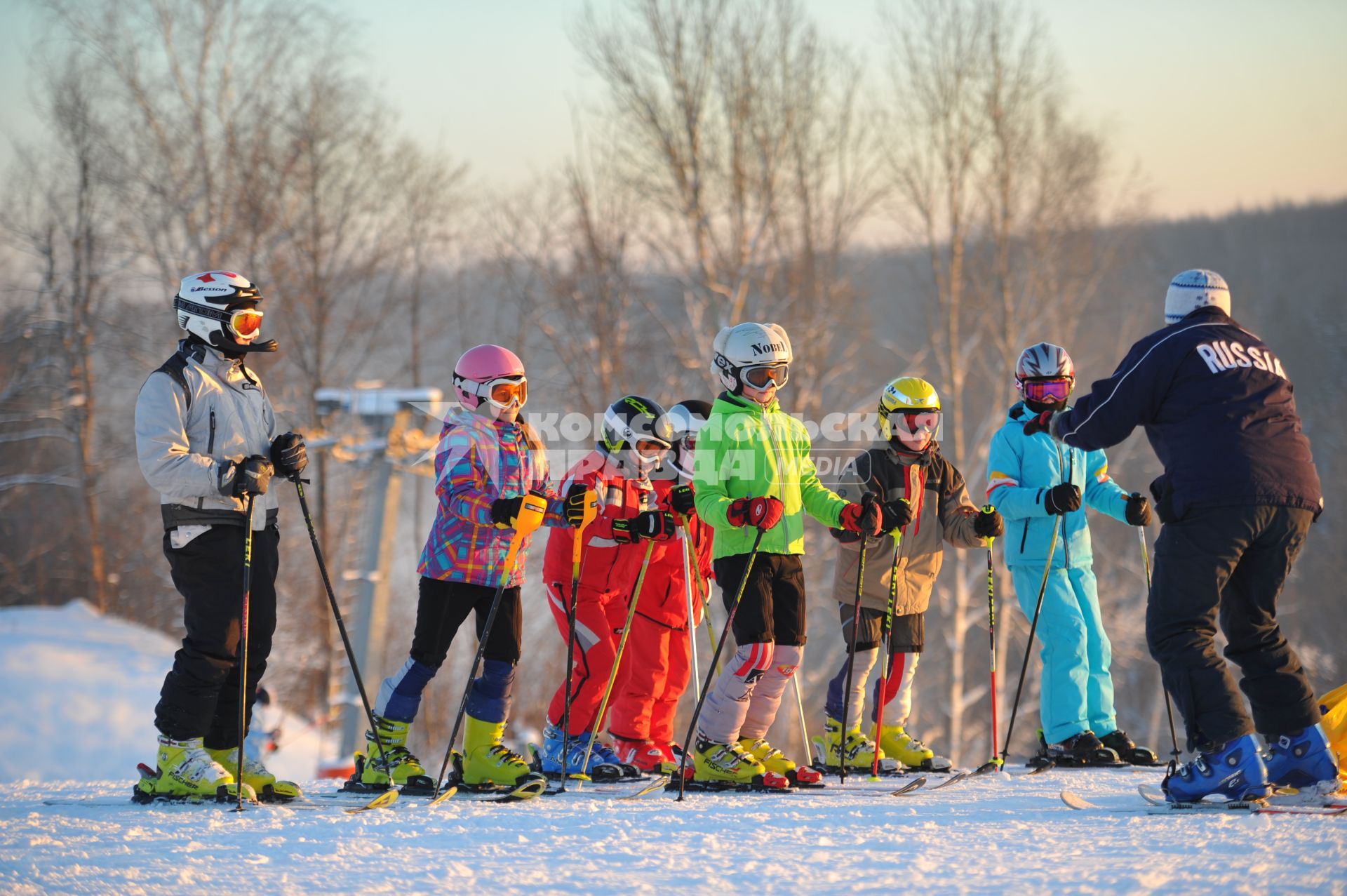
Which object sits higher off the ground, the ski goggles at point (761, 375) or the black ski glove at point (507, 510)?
the ski goggles at point (761, 375)

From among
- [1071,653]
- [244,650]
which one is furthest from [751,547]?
[244,650]

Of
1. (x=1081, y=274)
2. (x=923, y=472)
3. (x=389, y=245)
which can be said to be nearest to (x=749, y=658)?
(x=923, y=472)

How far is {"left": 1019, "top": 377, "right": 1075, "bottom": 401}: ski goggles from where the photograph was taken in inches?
241

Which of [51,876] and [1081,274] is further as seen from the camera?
[1081,274]

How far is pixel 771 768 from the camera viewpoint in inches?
206

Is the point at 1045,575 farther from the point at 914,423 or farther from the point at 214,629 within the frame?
the point at 214,629

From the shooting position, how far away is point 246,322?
495cm

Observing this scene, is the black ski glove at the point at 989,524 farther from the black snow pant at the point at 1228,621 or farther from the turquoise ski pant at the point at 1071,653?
the black snow pant at the point at 1228,621

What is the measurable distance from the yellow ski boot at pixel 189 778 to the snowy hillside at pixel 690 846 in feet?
0.31

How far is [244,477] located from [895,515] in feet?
9.51

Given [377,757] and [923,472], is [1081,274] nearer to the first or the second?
[923,472]

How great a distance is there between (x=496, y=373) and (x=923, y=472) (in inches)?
91.7

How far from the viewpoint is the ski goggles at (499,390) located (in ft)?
17.2

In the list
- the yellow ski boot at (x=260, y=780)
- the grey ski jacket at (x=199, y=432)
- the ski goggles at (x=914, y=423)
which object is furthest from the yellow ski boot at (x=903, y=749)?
the grey ski jacket at (x=199, y=432)
